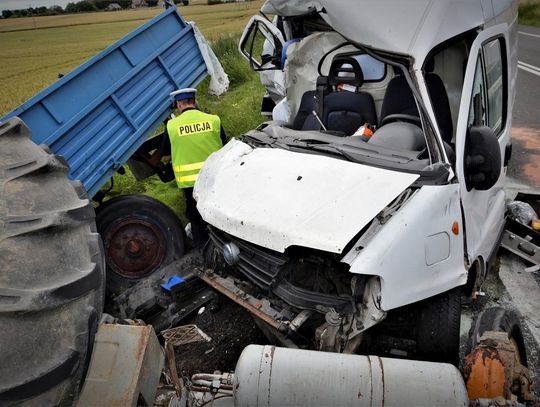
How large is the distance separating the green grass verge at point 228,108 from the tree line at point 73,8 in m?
2.41

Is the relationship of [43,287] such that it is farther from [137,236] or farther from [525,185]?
[525,185]

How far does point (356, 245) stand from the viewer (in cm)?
265

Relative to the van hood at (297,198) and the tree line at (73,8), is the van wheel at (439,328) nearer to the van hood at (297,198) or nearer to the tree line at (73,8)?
the van hood at (297,198)

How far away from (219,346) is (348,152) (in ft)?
6.02

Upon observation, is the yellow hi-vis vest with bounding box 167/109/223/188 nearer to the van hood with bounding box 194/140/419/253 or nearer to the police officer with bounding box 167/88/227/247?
the police officer with bounding box 167/88/227/247

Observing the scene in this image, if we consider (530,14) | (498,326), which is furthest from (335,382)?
(530,14)

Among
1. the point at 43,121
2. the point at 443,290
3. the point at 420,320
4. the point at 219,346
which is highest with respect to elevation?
the point at 43,121

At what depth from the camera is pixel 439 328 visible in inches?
116

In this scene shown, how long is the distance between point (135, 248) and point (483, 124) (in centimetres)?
338

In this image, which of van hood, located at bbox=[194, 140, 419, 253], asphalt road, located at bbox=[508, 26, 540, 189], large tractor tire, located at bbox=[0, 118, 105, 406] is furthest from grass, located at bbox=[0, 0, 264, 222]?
asphalt road, located at bbox=[508, 26, 540, 189]

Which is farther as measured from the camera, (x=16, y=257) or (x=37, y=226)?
(x=37, y=226)

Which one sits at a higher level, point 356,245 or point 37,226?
point 37,226

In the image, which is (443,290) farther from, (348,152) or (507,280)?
(507,280)

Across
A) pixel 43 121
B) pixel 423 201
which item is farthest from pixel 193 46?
pixel 423 201
